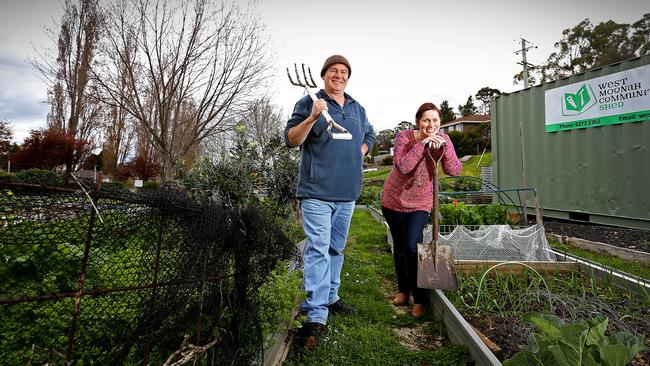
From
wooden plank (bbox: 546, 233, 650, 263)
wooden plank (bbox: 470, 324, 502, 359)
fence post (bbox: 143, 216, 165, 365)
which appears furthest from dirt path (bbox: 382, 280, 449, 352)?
wooden plank (bbox: 546, 233, 650, 263)

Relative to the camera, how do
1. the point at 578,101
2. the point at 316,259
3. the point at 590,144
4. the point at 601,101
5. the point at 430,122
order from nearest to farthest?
the point at 316,259
the point at 430,122
the point at 601,101
the point at 590,144
the point at 578,101

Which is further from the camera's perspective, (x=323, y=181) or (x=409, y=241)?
(x=409, y=241)

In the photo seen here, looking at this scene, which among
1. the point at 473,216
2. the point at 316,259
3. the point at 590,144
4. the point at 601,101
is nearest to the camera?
the point at 316,259

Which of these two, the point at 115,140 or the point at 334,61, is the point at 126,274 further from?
the point at 115,140

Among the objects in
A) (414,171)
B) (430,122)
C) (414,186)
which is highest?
(430,122)

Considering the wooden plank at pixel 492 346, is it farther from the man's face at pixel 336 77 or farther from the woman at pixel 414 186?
the man's face at pixel 336 77

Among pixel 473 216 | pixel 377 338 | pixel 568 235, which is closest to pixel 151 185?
pixel 473 216

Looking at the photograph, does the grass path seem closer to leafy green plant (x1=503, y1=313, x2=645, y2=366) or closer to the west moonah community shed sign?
leafy green plant (x1=503, y1=313, x2=645, y2=366)

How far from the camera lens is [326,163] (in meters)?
2.35

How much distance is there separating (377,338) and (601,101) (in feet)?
22.9

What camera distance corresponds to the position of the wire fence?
1037 millimetres

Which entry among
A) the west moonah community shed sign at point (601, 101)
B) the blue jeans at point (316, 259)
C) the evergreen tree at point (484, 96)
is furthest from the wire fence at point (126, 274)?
the evergreen tree at point (484, 96)

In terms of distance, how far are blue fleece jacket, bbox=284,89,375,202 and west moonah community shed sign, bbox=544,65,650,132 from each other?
21.0 ft

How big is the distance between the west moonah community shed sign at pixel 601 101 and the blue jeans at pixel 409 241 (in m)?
5.77
